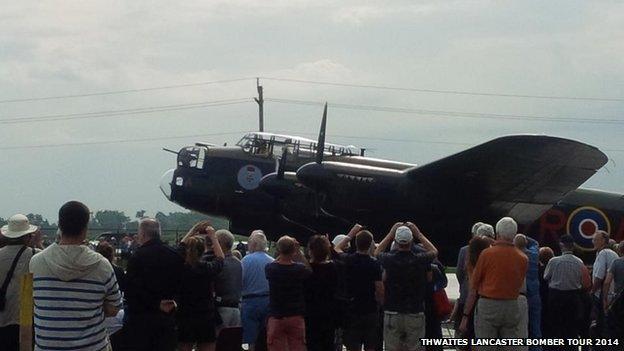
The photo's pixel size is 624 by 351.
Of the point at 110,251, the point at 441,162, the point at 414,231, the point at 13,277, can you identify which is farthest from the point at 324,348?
the point at 441,162

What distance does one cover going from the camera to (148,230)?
7.51 meters

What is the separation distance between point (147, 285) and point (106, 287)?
1.33 m

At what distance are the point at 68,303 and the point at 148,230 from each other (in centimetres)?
164

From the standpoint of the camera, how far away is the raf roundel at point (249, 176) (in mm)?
21844

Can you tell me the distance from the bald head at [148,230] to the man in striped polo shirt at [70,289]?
146cm

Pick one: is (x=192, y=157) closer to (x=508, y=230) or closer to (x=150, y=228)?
(x=508, y=230)

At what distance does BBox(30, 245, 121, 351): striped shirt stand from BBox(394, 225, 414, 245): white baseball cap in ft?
12.8

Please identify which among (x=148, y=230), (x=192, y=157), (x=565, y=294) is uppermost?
(x=192, y=157)

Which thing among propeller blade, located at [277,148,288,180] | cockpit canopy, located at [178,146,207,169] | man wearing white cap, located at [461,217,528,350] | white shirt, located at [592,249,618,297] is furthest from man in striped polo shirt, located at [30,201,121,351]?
cockpit canopy, located at [178,146,207,169]

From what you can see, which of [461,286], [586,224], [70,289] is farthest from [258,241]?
[586,224]

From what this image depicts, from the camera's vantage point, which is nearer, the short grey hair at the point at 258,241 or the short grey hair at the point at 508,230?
the short grey hair at the point at 508,230

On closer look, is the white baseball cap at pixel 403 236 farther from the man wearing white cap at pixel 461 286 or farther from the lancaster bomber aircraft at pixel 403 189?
the lancaster bomber aircraft at pixel 403 189

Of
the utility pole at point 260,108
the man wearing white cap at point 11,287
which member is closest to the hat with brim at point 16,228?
the man wearing white cap at point 11,287

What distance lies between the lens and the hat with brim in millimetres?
7613
